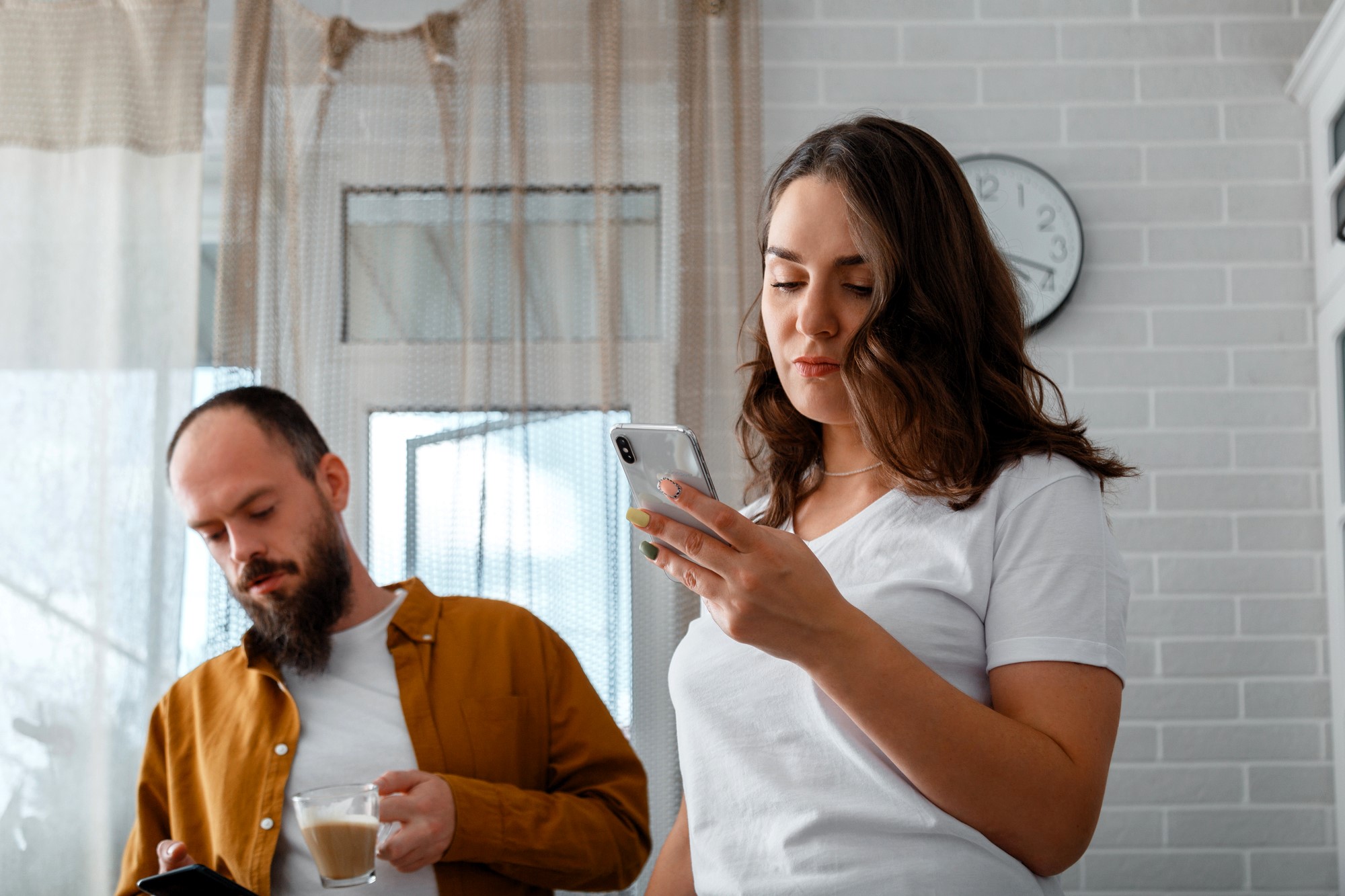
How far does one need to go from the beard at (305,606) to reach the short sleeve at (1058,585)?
3.60 ft

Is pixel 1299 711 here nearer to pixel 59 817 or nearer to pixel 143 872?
pixel 143 872

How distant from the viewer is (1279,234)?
6.97 ft

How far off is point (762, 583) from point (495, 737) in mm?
945

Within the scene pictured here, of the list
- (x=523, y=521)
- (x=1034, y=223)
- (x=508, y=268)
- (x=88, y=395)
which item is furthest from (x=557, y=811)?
(x=1034, y=223)

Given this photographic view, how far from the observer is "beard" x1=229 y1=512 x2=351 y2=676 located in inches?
64.2

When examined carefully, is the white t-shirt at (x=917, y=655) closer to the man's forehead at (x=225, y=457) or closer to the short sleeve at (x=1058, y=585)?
the short sleeve at (x=1058, y=585)

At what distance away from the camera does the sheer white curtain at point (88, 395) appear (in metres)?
2.00

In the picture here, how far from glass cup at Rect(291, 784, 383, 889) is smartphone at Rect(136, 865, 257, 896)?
0.28 ft

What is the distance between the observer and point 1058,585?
849 millimetres

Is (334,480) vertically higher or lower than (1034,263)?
lower

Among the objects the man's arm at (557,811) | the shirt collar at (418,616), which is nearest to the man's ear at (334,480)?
the shirt collar at (418,616)

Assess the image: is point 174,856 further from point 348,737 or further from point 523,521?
point 523,521

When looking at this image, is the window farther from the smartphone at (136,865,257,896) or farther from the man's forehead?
the smartphone at (136,865,257,896)

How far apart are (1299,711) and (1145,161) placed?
3.56ft
